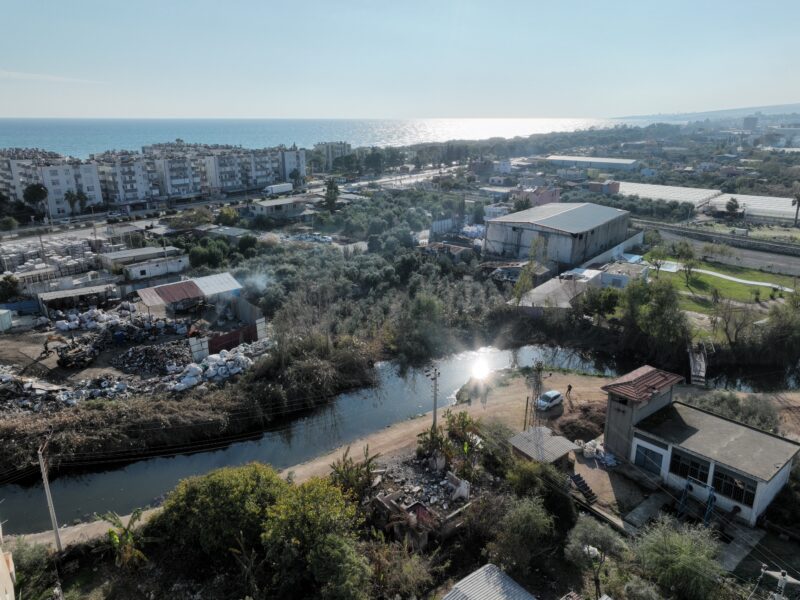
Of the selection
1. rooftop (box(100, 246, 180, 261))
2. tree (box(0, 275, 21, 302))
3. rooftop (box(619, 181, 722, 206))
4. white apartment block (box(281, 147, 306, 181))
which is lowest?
tree (box(0, 275, 21, 302))

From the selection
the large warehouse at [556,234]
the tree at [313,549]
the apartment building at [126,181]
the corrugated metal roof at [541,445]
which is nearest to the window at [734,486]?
the corrugated metal roof at [541,445]

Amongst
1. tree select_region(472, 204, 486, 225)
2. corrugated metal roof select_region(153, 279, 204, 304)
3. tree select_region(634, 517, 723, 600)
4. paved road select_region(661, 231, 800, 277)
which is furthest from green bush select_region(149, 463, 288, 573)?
tree select_region(472, 204, 486, 225)

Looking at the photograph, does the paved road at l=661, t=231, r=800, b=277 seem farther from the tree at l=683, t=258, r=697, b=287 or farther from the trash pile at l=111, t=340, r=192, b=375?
the trash pile at l=111, t=340, r=192, b=375

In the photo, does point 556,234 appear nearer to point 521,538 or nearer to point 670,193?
point 521,538

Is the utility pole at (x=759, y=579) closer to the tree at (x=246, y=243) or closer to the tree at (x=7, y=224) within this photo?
the tree at (x=246, y=243)

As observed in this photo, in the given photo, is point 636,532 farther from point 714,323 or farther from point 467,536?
point 714,323

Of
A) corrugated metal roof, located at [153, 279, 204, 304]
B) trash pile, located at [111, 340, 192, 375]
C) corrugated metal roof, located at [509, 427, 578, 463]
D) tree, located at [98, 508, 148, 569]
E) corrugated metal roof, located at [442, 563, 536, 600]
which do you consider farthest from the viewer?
corrugated metal roof, located at [153, 279, 204, 304]
